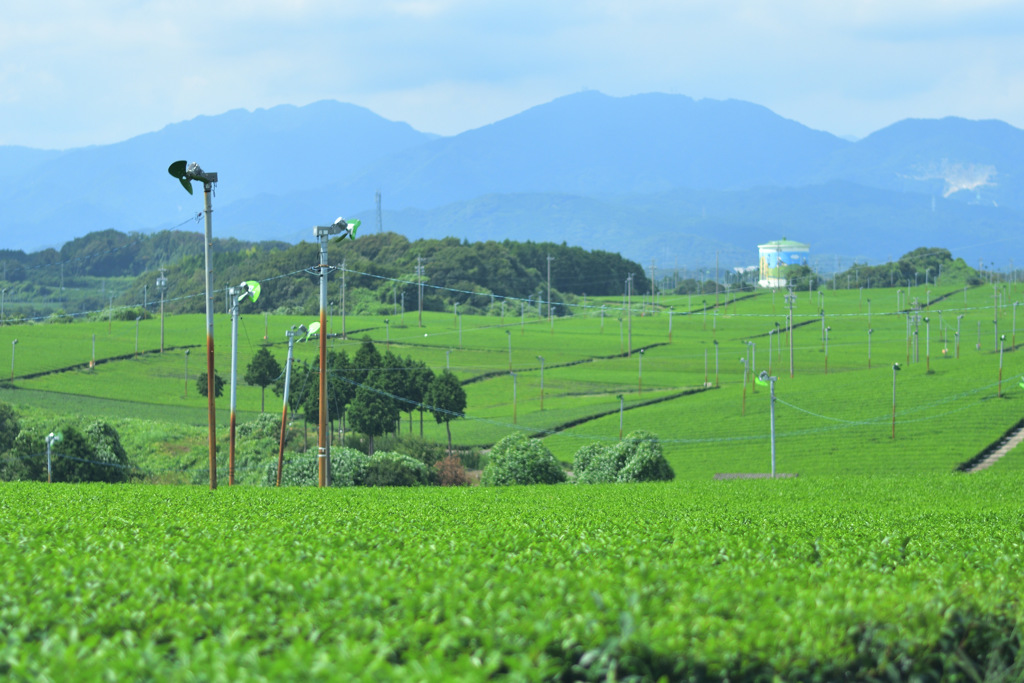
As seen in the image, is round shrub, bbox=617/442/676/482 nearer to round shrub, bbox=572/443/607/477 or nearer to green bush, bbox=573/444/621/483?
green bush, bbox=573/444/621/483

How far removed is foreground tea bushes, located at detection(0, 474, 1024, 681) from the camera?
7141 mm

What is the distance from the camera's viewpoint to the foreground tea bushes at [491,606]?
281 inches

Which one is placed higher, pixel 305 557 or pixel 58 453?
pixel 305 557

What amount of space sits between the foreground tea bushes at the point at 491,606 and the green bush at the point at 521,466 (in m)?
33.7

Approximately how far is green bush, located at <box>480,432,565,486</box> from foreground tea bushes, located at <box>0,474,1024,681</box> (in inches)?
1325

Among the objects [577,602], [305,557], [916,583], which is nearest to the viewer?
[577,602]

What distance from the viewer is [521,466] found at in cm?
4700

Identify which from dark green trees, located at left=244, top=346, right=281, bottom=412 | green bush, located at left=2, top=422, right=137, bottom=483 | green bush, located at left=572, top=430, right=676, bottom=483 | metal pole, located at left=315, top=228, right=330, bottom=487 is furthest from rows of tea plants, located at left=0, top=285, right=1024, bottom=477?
metal pole, located at left=315, top=228, right=330, bottom=487

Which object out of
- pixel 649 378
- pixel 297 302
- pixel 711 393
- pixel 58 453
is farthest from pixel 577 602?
pixel 297 302

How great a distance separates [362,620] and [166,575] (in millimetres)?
2531

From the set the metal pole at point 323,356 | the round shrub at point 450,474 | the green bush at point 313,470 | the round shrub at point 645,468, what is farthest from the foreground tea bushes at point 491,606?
the round shrub at point 450,474

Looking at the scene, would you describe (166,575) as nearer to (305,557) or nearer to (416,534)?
(305,557)

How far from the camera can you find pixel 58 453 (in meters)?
53.4

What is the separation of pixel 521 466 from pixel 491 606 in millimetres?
39148
